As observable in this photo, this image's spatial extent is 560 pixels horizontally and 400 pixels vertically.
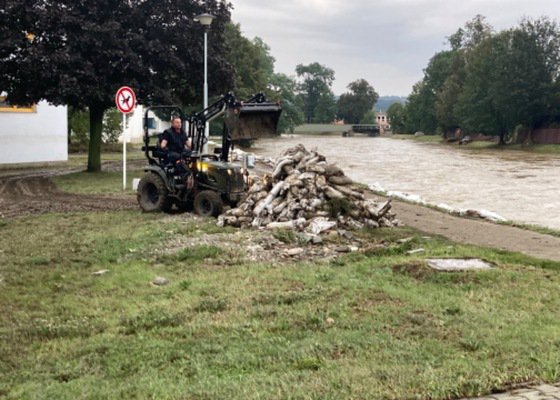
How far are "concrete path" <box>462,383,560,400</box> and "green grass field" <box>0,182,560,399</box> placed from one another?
122mm

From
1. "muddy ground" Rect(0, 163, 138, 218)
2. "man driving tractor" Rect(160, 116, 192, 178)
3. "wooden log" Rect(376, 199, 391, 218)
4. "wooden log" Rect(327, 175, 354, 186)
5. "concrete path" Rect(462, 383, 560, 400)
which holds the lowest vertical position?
"muddy ground" Rect(0, 163, 138, 218)

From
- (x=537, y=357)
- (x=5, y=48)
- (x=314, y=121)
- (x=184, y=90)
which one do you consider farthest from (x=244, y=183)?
(x=314, y=121)

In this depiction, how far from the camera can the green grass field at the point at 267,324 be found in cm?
466

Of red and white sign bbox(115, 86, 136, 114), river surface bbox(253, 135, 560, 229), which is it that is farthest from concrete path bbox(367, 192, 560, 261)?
red and white sign bbox(115, 86, 136, 114)

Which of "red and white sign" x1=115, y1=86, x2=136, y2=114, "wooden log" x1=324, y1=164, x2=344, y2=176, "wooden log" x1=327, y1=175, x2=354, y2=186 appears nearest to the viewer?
"wooden log" x1=327, y1=175, x2=354, y2=186

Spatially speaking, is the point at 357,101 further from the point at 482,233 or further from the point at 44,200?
the point at 482,233

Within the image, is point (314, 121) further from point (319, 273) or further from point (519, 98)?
point (319, 273)

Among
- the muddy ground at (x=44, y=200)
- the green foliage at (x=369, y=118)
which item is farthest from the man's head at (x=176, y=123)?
the green foliage at (x=369, y=118)

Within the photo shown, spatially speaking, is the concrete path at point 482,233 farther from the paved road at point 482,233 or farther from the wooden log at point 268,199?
the wooden log at point 268,199

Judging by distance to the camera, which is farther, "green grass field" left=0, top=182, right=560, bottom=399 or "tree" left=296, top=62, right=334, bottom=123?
"tree" left=296, top=62, right=334, bottom=123

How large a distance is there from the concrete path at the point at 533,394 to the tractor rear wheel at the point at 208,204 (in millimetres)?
9558

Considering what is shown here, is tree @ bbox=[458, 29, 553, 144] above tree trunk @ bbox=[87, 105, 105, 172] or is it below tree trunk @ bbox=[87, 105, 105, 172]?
above

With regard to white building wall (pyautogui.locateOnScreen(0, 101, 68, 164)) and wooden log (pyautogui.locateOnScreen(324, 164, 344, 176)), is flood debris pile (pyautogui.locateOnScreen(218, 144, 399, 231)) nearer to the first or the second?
wooden log (pyautogui.locateOnScreen(324, 164, 344, 176))

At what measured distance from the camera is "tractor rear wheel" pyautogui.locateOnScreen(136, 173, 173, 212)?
1416 cm
